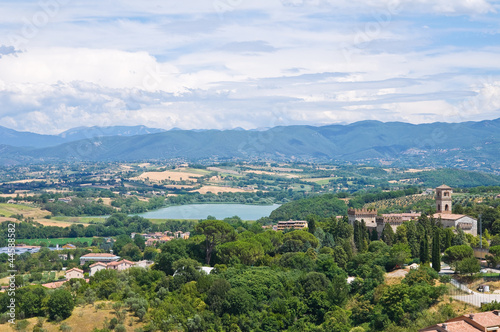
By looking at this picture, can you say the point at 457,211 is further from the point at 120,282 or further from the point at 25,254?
the point at 25,254

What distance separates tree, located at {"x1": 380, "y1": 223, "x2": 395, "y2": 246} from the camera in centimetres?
3888

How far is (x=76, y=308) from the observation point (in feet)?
99.2

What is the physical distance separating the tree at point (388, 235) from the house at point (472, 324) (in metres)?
16.3

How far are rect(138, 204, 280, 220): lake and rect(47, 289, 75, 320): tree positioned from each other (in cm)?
6037

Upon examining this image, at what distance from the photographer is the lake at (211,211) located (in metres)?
95.1

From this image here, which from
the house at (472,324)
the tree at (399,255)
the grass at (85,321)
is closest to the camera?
the house at (472,324)

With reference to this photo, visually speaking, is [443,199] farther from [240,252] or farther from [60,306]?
[60,306]

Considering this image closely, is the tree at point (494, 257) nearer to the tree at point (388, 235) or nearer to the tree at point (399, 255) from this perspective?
the tree at point (399, 255)

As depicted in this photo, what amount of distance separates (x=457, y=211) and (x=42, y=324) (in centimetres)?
2791

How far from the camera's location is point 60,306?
28.9 m

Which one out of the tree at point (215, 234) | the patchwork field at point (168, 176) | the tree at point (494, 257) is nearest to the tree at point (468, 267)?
the tree at point (494, 257)

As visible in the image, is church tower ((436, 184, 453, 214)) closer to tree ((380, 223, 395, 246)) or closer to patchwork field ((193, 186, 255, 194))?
tree ((380, 223, 395, 246))

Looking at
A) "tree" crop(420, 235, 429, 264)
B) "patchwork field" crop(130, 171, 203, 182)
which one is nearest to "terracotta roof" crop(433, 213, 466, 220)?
"tree" crop(420, 235, 429, 264)

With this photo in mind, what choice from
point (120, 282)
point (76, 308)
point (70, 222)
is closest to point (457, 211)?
point (120, 282)
